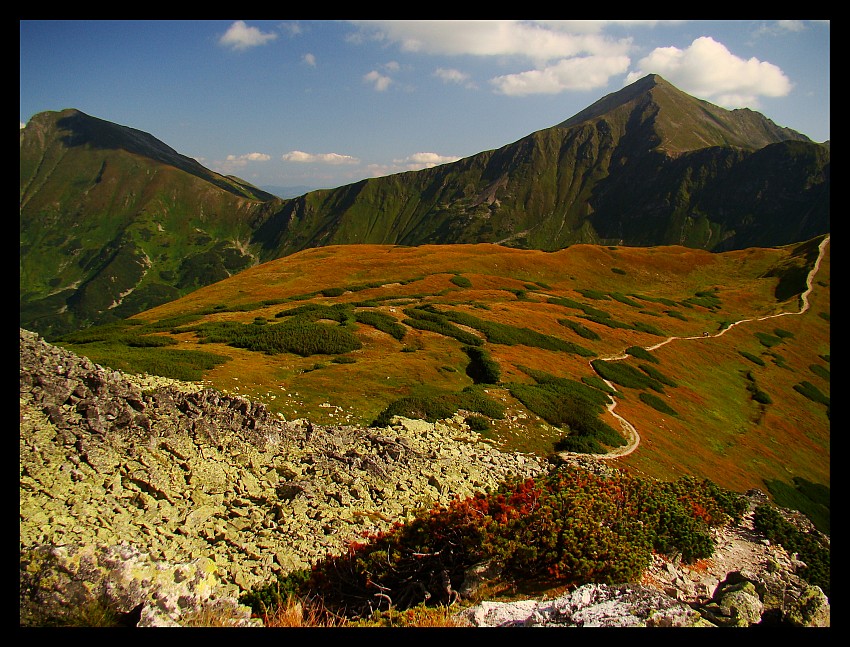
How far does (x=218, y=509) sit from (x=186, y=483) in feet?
4.23

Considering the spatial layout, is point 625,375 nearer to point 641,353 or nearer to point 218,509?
point 641,353

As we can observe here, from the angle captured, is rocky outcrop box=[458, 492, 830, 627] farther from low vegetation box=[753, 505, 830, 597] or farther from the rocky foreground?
low vegetation box=[753, 505, 830, 597]

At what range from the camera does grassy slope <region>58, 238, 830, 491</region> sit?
23625 mm

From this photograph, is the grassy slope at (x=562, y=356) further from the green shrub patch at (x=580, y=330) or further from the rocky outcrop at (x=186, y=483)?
the rocky outcrop at (x=186, y=483)

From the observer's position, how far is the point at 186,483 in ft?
40.9

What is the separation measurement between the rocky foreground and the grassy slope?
4.75 metres

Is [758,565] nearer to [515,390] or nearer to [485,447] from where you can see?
[485,447]

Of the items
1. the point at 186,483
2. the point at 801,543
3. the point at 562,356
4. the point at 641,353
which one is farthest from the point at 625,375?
the point at 186,483

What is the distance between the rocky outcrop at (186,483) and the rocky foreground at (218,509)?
0.13ft

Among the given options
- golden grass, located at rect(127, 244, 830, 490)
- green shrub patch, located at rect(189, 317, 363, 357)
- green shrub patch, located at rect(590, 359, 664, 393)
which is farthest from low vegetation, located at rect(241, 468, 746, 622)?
green shrub patch, located at rect(590, 359, 664, 393)

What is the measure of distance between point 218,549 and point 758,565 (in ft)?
51.6

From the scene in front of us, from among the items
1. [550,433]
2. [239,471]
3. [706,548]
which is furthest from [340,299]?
[706,548]
